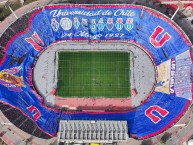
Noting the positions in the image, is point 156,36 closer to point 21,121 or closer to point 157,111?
point 157,111

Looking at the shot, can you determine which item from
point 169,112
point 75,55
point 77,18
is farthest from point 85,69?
point 169,112

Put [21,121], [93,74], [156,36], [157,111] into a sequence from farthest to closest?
1. [93,74]
2. [156,36]
3. [157,111]
4. [21,121]

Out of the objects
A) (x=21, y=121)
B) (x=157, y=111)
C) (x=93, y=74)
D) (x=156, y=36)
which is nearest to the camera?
(x=21, y=121)

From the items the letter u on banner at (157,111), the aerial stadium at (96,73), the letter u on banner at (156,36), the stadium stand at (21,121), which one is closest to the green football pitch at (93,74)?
the aerial stadium at (96,73)

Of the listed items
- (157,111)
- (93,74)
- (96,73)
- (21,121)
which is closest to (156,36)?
(96,73)

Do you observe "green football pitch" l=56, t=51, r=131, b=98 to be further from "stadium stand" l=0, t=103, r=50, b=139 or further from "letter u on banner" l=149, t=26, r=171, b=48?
"stadium stand" l=0, t=103, r=50, b=139

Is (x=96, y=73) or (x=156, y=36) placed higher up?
(x=156, y=36)
